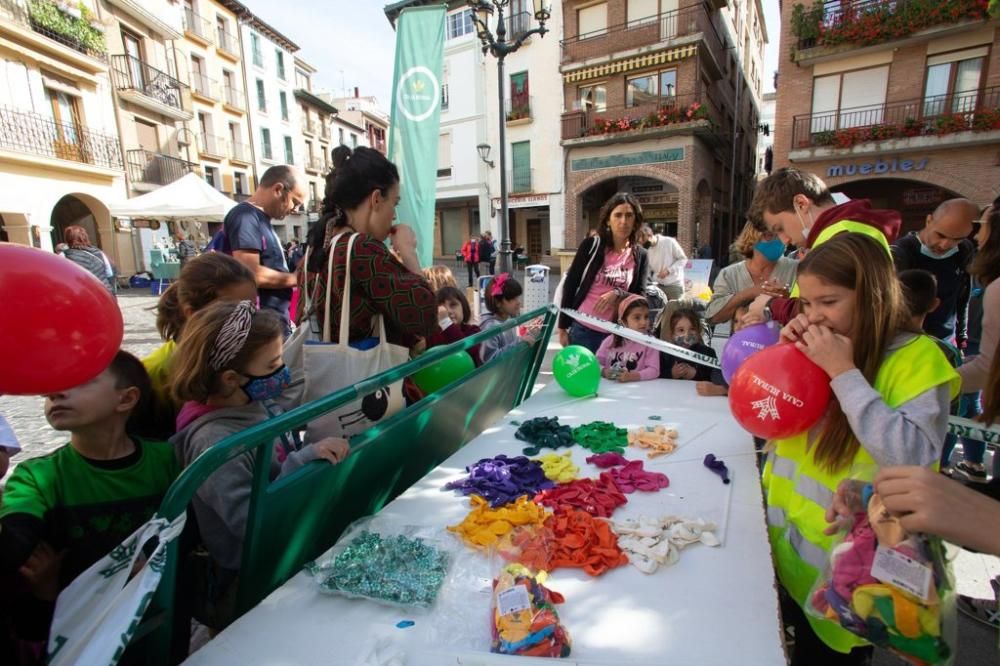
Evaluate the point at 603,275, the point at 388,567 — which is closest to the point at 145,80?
the point at 603,275

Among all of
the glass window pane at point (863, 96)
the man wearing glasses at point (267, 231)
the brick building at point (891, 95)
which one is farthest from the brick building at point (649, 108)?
the man wearing glasses at point (267, 231)

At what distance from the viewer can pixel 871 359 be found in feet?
4.25

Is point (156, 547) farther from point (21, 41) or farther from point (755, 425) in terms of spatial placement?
point (21, 41)

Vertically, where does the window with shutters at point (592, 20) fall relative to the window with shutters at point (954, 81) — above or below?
above

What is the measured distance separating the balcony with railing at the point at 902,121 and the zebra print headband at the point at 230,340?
17.3m

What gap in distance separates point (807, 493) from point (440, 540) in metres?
1.05

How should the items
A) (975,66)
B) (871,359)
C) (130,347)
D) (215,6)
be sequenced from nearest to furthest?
(871,359) < (130,347) < (975,66) < (215,6)

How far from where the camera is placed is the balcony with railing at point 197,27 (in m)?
22.6

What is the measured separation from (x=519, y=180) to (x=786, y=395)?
20702 millimetres

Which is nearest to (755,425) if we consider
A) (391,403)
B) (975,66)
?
(391,403)

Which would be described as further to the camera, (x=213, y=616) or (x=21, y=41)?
(x=21, y=41)

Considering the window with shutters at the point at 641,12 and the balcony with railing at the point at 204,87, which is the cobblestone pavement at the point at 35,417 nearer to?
the window with shutters at the point at 641,12

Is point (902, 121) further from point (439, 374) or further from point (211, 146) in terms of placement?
point (211, 146)

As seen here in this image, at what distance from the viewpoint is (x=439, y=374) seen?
2.48 m
